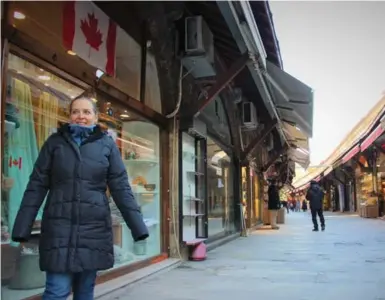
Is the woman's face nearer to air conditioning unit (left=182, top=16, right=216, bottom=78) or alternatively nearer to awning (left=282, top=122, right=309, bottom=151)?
air conditioning unit (left=182, top=16, right=216, bottom=78)

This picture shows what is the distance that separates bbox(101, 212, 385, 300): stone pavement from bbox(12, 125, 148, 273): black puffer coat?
2.04 meters

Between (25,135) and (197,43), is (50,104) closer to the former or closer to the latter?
(25,135)

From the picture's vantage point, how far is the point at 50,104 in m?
4.57

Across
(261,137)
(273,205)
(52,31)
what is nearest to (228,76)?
(52,31)

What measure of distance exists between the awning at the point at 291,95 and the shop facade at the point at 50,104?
2282 millimetres

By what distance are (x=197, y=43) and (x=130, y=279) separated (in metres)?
3.33

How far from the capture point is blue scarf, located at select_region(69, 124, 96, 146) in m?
2.85

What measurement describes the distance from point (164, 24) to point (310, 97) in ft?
10.9

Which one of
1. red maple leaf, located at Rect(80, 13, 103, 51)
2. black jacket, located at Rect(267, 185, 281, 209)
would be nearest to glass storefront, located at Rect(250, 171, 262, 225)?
black jacket, located at Rect(267, 185, 281, 209)

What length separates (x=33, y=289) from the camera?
4.05 metres

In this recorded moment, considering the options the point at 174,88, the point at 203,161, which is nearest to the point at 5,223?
the point at 174,88

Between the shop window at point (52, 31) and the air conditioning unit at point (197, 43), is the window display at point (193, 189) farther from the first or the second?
the shop window at point (52, 31)

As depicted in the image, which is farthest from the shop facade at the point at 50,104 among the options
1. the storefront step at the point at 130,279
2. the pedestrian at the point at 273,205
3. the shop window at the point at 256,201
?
the shop window at the point at 256,201

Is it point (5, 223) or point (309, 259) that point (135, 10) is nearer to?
point (5, 223)
